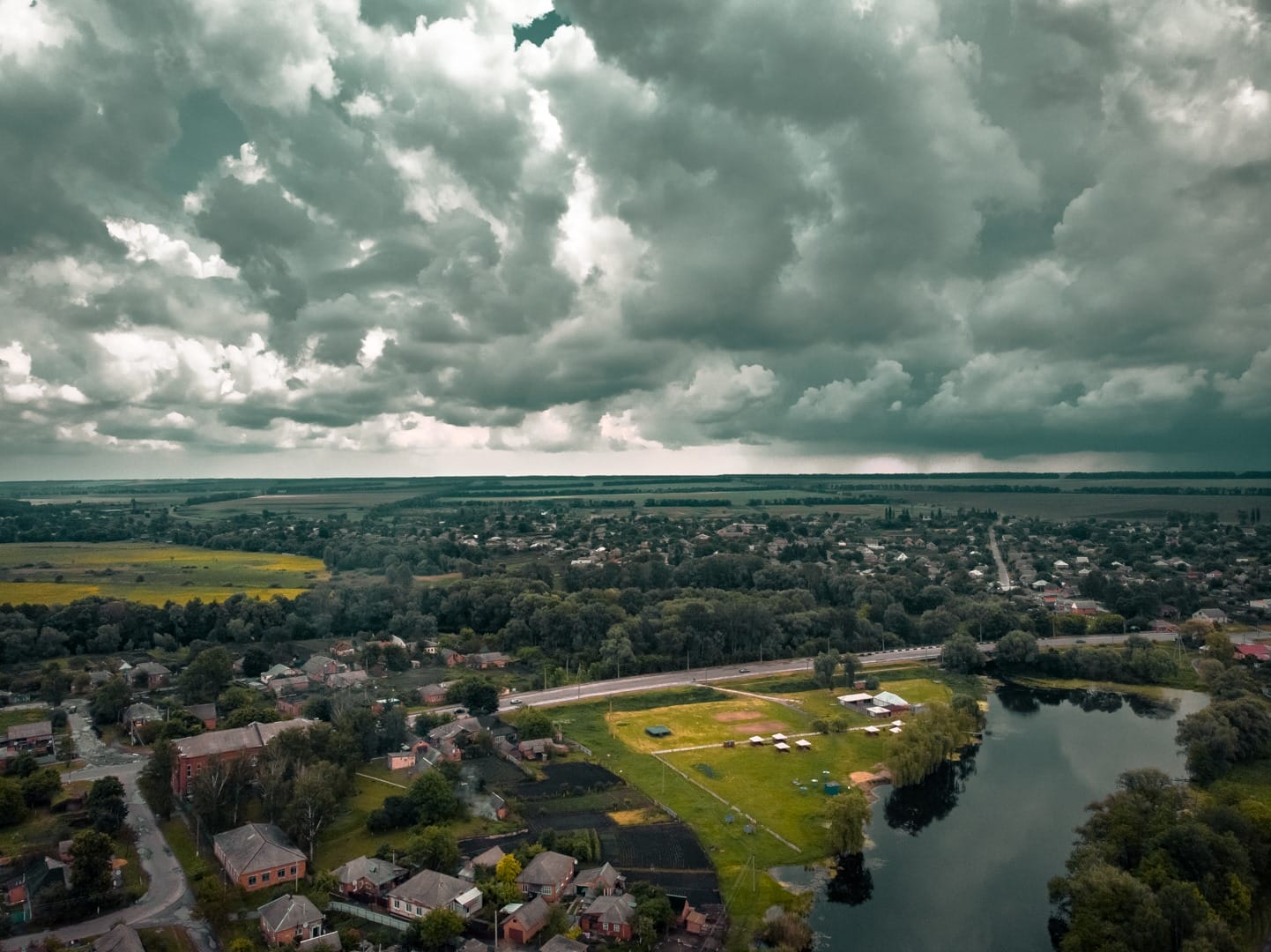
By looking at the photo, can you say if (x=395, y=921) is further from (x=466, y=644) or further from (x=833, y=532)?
(x=833, y=532)

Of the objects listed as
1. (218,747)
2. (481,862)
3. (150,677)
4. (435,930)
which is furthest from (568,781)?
(150,677)

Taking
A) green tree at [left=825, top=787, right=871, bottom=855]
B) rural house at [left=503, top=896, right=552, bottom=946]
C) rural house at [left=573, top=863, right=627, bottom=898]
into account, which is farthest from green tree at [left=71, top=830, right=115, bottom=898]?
green tree at [left=825, top=787, right=871, bottom=855]

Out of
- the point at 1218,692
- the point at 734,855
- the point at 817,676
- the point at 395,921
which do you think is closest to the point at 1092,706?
the point at 1218,692

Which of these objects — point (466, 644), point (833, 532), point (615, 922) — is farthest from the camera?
point (833, 532)

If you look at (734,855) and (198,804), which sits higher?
(198,804)

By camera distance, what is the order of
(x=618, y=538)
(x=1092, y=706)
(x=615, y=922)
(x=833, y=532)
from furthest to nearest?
(x=833, y=532) < (x=618, y=538) < (x=1092, y=706) < (x=615, y=922)

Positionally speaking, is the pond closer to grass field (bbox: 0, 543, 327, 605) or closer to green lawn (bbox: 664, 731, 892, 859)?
green lawn (bbox: 664, 731, 892, 859)

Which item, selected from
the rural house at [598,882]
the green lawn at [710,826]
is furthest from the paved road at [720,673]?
the rural house at [598,882]
